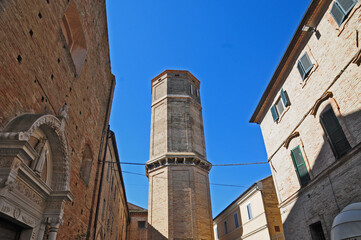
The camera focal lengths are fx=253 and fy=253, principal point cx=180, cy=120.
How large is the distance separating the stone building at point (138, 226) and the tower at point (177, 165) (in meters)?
11.5

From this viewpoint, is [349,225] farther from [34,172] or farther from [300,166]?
[34,172]

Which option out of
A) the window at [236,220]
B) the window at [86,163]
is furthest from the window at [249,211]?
the window at [86,163]

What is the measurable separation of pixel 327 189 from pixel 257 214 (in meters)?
10.9

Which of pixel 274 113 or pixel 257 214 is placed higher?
pixel 274 113

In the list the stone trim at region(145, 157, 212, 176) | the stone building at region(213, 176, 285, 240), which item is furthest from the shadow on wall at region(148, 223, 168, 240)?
the stone building at region(213, 176, 285, 240)

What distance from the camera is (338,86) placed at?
819 centimetres

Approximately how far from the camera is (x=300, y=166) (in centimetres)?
1038

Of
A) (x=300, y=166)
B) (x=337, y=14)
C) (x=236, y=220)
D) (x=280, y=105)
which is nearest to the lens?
(x=337, y=14)

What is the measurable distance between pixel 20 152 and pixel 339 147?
8.65 m

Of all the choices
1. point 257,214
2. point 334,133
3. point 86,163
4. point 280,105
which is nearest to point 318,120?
point 334,133

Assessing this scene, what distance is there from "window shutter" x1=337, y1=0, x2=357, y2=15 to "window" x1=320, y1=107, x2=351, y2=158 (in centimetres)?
307

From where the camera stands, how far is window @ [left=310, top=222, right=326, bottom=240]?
362 inches

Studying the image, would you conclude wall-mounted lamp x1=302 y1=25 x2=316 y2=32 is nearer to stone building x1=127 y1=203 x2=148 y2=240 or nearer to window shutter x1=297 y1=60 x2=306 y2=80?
window shutter x1=297 y1=60 x2=306 y2=80

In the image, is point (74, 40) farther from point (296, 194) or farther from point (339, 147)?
point (296, 194)
